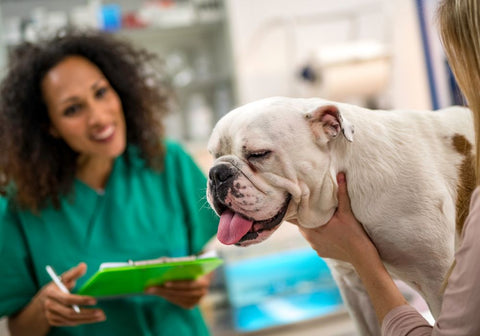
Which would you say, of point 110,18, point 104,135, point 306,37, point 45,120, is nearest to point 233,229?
point 104,135

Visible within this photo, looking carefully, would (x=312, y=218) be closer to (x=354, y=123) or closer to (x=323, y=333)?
(x=354, y=123)

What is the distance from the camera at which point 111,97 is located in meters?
1.29

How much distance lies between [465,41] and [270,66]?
2.33 m

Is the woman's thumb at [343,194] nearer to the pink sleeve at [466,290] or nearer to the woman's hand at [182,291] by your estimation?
the pink sleeve at [466,290]

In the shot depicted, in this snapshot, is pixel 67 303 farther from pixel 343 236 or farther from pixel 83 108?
pixel 343 236

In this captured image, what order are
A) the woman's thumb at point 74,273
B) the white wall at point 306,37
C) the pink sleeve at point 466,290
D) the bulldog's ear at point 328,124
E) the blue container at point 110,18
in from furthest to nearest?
1. the white wall at point 306,37
2. the blue container at point 110,18
3. the woman's thumb at point 74,273
4. the bulldog's ear at point 328,124
5. the pink sleeve at point 466,290

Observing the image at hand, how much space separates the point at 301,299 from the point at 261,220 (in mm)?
1587

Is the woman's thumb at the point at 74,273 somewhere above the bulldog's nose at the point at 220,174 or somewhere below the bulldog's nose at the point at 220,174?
below

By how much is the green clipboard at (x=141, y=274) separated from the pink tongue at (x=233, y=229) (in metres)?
0.18

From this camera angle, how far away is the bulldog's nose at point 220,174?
0.75 metres

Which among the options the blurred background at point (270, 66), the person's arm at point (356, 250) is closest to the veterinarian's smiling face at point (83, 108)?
the person's arm at point (356, 250)

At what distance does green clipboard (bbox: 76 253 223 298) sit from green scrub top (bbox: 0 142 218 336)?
12 centimetres

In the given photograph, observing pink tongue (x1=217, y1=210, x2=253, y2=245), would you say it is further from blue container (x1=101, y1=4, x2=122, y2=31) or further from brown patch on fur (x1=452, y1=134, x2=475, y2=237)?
blue container (x1=101, y1=4, x2=122, y2=31)

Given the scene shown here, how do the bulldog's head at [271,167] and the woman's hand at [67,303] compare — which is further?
the woman's hand at [67,303]
